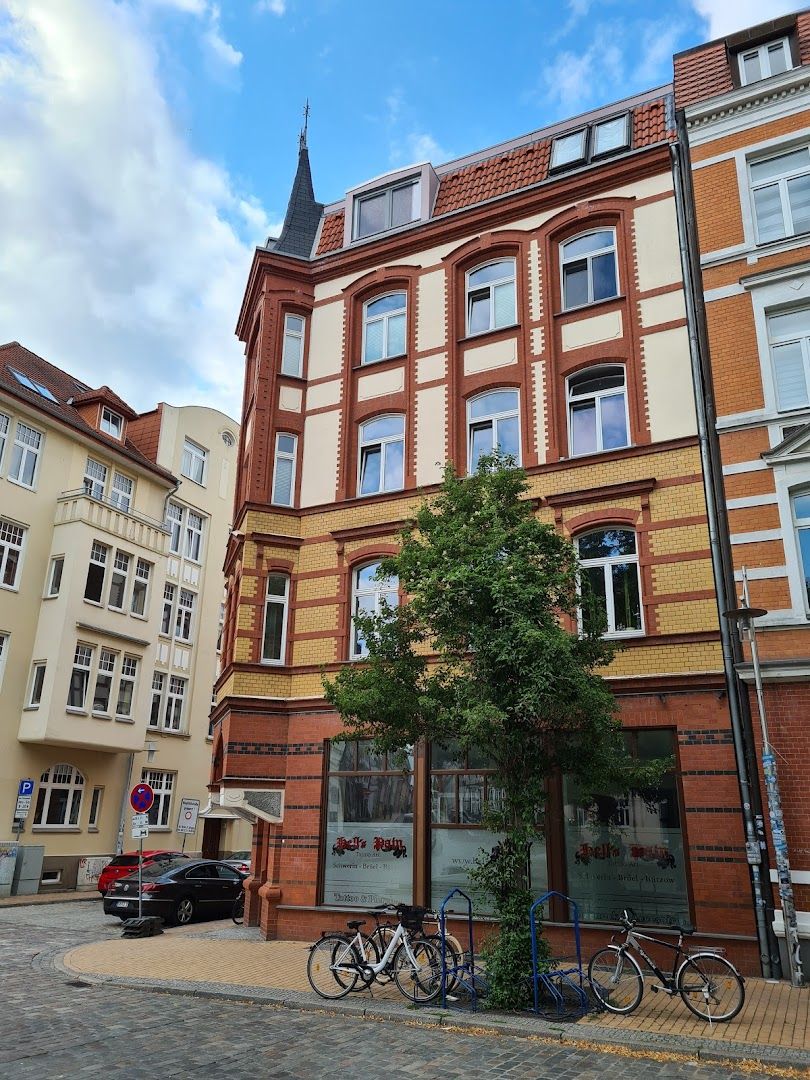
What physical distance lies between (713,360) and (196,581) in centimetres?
2789

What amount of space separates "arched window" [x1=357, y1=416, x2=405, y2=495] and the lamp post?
25.6 feet

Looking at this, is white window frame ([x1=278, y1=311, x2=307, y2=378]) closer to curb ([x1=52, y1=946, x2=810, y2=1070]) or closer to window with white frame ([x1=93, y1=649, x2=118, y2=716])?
curb ([x1=52, y1=946, x2=810, y2=1070])

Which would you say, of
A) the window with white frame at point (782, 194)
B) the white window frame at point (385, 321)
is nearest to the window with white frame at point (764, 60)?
the window with white frame at point (782, 194)

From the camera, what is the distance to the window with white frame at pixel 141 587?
31555 millimetres

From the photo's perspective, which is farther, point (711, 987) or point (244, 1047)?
point (711, 987)

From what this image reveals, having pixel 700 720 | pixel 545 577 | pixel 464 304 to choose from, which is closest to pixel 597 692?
pixel 545 577

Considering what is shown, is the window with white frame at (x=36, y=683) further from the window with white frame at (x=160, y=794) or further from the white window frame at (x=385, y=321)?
the white window frame at (x=385, y=321)

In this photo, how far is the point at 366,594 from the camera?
1709 cm

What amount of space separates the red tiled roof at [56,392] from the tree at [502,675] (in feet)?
70.0

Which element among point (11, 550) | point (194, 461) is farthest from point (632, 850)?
point (194, 461)

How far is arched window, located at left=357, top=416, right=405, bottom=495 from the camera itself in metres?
17.7

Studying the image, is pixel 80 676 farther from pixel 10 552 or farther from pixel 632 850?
pixel 632 850

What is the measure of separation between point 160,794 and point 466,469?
22.8 metres

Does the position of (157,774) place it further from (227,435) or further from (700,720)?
(700,720)
